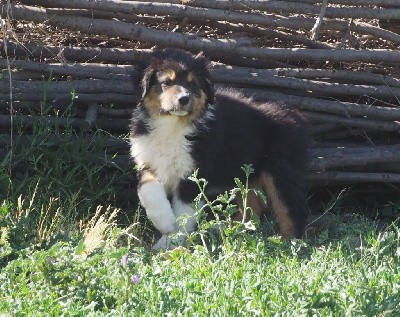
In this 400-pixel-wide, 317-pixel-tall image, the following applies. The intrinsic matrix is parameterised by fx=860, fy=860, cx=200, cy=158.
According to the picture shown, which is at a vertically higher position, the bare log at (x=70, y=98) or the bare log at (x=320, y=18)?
the bare log at (x=320, y=18)

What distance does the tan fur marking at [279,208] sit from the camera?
6766 millimetres

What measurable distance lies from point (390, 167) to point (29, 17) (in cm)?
350

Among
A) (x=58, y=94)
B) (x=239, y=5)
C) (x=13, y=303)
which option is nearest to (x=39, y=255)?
(x=13, y=303)

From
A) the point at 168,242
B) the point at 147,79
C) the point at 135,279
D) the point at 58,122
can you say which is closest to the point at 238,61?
the point at 147,79

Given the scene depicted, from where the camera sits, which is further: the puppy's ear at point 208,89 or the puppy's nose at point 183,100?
the puppy's ear at point 208,89

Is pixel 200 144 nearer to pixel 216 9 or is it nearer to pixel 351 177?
pixel 216 9

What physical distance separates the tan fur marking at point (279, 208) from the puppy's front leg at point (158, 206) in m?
0.90

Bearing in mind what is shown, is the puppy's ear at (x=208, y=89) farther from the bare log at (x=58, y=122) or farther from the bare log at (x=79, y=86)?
the bare log at (x=58, y=122)

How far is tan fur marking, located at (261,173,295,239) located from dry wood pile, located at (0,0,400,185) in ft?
2.06

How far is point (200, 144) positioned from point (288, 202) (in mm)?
863

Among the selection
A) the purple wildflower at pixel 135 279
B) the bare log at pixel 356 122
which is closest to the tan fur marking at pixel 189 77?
the bare log at pixel 356 122

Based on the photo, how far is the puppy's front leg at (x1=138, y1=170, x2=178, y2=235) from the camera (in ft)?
21.0

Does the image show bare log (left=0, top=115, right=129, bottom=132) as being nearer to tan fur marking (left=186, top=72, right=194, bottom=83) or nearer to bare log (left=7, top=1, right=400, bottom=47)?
bare log (left=7, top=1, right=400, bottom=47)

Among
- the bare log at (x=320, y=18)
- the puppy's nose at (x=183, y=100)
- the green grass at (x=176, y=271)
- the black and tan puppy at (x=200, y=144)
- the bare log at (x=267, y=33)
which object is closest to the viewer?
the green grass at (x=176, y=271)
